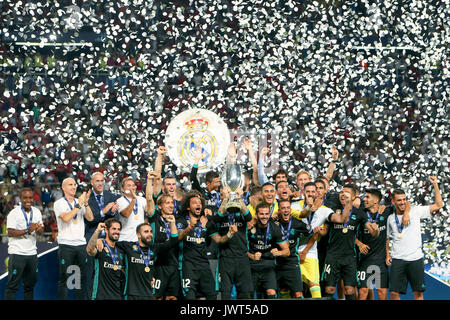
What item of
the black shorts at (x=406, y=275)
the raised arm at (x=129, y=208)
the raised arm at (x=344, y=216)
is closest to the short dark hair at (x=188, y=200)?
the raised arm at (x=129, y=208)

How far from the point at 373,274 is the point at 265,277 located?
1.36m

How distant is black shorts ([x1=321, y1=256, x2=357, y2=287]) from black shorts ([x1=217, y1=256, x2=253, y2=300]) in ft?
3.66

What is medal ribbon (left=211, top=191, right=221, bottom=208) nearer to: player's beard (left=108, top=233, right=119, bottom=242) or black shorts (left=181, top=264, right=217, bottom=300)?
black shorts (left=181, top=264, right=217, bottom=300)

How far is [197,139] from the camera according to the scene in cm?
1072

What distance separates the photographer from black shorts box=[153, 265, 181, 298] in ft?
27.1

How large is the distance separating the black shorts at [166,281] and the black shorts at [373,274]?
80.8 inches

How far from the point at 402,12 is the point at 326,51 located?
1.46 metres

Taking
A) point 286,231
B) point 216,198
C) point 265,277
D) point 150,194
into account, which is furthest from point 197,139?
point 265,277

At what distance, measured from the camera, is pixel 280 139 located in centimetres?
1296

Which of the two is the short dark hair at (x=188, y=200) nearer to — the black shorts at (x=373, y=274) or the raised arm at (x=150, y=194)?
the raised arm at (x=150, y=194)

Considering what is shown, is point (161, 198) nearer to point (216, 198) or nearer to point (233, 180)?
point (216, 198)

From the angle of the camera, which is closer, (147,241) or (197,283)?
(147,241)

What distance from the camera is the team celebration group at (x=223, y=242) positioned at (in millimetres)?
8070
